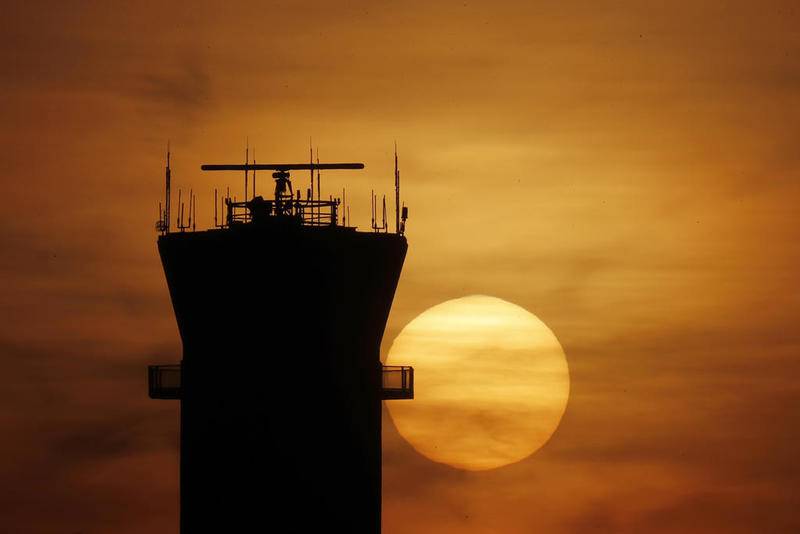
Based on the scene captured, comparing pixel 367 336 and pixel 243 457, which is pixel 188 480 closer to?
pixel 243 457

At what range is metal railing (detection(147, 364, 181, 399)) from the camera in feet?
248

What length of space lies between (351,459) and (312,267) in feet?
22.8

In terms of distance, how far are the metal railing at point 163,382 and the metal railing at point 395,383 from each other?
7343 millimetres

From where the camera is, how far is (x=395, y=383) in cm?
7569

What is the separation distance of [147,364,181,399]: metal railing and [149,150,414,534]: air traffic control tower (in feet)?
2.31

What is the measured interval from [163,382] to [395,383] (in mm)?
8289

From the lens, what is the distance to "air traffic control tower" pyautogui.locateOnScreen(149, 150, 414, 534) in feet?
241

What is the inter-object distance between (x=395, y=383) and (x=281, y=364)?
441cm

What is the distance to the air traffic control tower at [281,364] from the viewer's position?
7344cm

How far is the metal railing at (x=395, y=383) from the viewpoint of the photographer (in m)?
75.6

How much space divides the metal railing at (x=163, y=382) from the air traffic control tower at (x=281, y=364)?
0.71 metres

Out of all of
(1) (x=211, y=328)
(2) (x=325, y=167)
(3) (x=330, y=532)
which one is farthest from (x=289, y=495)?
(2) (x=325, y=167)

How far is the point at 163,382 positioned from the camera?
75.7 metres

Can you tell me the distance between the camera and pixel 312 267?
241 feet
